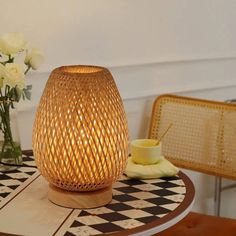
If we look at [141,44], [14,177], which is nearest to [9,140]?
[14,177]

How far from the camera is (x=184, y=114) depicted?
214 cm

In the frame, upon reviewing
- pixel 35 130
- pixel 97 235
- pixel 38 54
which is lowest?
pixel 97 235

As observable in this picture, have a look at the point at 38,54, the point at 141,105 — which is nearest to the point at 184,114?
the point at 141,105

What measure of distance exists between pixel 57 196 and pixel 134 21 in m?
0.96

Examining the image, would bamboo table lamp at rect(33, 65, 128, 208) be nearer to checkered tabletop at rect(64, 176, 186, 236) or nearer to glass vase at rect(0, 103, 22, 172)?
checkered tabletop at rect(64, 176, 186, 236)

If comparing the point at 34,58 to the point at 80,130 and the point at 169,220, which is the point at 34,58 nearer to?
the point at 80,130

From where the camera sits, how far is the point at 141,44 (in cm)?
212

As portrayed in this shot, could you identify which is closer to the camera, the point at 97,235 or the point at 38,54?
the point at 97,235

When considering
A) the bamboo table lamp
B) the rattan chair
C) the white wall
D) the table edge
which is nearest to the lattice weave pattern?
the bamboo table lamp

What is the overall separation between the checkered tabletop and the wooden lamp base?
0.6 inches

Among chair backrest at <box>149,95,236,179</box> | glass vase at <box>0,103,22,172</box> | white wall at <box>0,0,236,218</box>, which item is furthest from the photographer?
chair backrest at <box>149,95,236,179</box>

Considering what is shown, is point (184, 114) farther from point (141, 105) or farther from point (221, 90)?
point (221, 90)

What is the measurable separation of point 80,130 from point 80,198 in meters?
0.17

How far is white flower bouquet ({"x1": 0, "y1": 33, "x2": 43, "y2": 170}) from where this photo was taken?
1.42 metres
